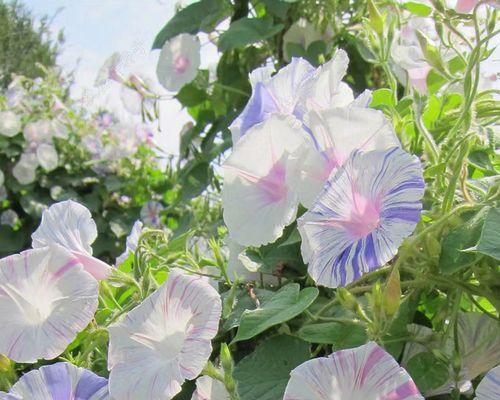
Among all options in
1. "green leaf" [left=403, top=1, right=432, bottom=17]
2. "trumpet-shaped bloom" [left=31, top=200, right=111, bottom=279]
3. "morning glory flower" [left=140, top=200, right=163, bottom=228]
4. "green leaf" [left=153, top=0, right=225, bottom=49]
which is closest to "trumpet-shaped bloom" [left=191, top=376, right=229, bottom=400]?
"trumpet-shaped bloom" [left=31, top=200, right=111, bottom=279]

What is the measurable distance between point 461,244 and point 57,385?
24 cm

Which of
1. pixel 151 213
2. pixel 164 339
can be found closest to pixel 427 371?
pixel 164 339

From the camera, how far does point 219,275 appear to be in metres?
0.58

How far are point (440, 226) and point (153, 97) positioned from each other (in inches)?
41.3

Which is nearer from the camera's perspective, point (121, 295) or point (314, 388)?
point (314, 388)

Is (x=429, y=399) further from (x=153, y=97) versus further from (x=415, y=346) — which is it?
(x=153, y=97)

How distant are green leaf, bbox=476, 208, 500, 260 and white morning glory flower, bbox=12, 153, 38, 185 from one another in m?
2.19

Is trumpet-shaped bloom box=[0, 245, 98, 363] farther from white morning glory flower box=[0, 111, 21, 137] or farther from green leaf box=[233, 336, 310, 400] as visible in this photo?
white morning glory flower box=[0, 111, 21, 137]

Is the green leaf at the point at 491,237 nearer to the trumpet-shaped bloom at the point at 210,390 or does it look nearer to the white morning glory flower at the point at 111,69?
the trumpet-shaped bloom at the point at 210,390

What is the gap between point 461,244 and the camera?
0.42 metres

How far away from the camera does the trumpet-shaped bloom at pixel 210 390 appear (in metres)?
0.44

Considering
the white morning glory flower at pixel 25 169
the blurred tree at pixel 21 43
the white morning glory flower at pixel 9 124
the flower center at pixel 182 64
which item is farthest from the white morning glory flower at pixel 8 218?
the blurred tree at pixel 21 43

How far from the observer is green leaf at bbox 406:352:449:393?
445mm

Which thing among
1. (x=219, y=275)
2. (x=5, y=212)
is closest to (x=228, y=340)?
(x=219, y=275)
